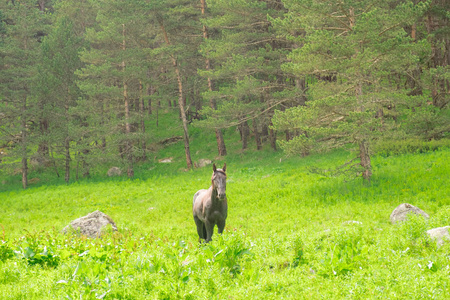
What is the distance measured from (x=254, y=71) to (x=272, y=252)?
1921cm

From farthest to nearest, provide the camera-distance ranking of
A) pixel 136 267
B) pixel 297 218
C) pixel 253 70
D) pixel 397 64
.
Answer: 1. pixel 253 70
2. pixel 397 64
3. pixel 297 218
4. pixel 136 267

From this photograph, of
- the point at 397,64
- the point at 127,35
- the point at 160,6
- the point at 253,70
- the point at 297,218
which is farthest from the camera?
the point at 127,35

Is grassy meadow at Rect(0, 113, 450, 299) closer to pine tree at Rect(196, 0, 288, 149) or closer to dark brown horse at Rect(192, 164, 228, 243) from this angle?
dark brown horse at Rect(192, 164, 228, 243)

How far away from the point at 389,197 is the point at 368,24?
623 cm

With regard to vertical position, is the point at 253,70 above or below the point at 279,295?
above

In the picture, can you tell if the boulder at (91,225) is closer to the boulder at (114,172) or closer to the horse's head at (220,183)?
the horse's head at (220,183)

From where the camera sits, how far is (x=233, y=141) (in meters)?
34.5

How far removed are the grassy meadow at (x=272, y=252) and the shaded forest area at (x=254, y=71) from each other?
7.07 ft

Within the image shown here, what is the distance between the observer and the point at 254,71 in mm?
24469

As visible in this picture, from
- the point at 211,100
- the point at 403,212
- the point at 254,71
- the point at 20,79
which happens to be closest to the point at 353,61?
the point at 403,212

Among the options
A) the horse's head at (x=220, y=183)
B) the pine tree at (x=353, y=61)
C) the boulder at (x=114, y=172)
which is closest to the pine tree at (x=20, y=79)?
the boulder at (x=114, y=172)

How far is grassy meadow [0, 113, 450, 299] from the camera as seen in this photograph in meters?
4.82

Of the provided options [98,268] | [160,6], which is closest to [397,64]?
[98,268]

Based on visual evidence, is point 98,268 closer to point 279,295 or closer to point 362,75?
point 279,295
